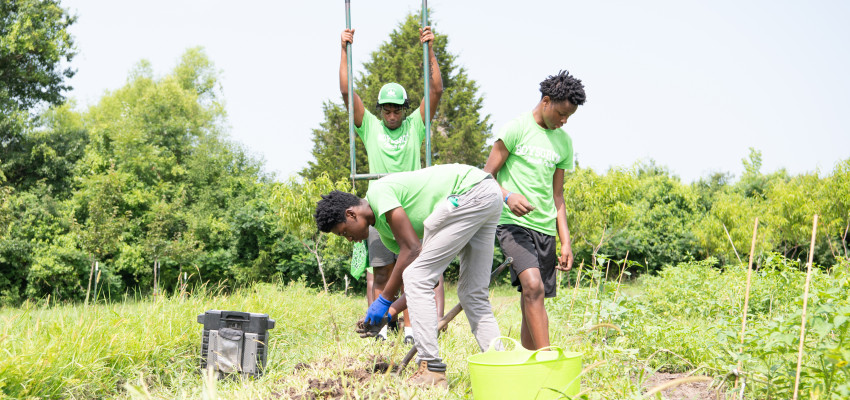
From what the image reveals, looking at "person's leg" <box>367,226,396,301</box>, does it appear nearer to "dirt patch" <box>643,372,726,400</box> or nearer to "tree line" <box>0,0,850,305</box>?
"dirt patch" <box>643,372,726,400</box>

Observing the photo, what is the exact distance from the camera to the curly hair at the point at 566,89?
11.1 ft

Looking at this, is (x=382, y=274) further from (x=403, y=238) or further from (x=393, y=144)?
(x=403, y=238)

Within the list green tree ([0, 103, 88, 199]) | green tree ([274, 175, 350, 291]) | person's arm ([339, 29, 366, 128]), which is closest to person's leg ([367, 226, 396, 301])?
person's arm ([339, 29, 366, 128])

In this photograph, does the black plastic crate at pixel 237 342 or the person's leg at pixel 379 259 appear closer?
the black plastic crate at pixel 237 342

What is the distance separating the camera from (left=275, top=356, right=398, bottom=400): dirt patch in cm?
266

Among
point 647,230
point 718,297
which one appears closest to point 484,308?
point 718,297

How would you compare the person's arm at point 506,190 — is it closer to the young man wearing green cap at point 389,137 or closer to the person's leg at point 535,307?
the person's leg at point 535,307

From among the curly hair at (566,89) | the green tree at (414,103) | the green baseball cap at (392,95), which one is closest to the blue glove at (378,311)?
the curly hair at (566,89)

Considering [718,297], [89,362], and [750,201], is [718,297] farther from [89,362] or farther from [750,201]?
[750,201]

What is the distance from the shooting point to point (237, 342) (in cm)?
357

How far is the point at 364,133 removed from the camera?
177 inches

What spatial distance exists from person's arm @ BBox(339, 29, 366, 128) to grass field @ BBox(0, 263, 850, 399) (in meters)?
1.60

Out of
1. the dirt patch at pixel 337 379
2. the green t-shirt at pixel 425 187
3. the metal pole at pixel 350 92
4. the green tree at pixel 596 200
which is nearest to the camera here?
the dirt patch at pixel 337 379

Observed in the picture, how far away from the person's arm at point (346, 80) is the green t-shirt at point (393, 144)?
0.05m
